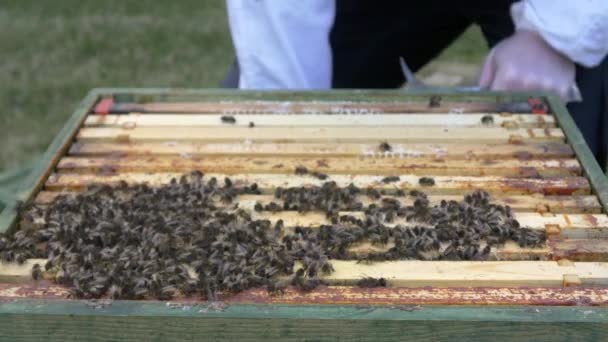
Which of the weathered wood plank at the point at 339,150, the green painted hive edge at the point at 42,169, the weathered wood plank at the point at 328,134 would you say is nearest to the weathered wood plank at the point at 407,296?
the green painted hive edge at the point at 42,169

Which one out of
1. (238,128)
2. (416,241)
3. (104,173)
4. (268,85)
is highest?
(268,85)

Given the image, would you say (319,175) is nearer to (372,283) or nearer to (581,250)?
(372,283)

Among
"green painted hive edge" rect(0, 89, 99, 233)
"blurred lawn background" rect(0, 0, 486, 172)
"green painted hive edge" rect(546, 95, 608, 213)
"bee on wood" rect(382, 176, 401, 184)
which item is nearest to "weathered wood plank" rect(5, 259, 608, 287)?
"green painted hive edge" rect(0, 89, 99, 233)

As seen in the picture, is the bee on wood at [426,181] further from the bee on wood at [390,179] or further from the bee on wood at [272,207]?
the bee on wood at [272,207]

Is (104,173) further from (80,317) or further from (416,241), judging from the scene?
(416,241)

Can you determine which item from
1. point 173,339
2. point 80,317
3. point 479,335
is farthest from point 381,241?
point 80,317
